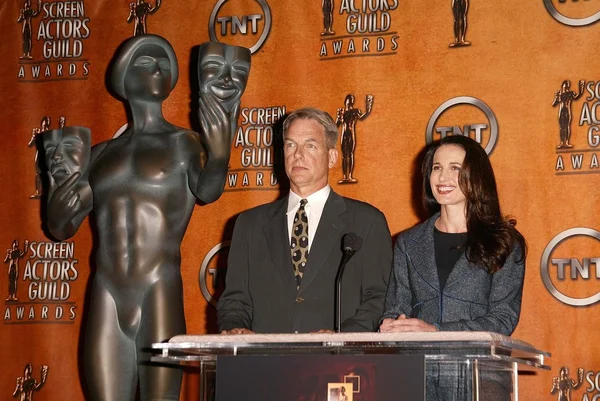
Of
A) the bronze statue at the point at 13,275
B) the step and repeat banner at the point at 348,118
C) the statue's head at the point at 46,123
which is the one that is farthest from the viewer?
the statue's head at the point at 46,123

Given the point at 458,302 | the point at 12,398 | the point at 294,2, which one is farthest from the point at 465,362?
the point at 12,398

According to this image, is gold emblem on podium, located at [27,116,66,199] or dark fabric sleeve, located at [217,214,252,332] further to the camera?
gold emblem on podium, located at [27,116,66,199]

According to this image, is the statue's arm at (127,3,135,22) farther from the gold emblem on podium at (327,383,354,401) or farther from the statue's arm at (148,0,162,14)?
the gold emblem on podium at (327,383,354,401)

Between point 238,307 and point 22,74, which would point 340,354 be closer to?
point 238,307

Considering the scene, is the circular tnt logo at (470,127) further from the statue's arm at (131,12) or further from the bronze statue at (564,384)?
the statue's arm at (131,12)

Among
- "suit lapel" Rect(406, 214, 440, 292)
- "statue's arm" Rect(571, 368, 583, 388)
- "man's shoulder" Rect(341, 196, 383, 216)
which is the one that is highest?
"man's shoulder" Rect(341, 196, 383, 216)

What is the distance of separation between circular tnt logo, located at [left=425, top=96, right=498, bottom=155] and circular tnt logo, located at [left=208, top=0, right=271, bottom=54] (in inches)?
45.4

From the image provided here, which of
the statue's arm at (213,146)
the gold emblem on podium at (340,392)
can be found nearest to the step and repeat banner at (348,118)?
the statue's arm at (213,146)

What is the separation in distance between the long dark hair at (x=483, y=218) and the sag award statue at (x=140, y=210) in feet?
3.62

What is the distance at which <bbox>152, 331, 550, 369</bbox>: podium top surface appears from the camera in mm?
2734

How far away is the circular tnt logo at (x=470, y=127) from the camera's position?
4.95 m

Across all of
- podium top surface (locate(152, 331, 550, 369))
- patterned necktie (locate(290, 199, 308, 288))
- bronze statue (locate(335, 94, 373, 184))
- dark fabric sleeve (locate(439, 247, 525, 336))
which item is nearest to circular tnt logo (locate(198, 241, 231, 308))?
bronze statue (locate(335, 94, 373, 184))

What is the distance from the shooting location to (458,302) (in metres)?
3.57

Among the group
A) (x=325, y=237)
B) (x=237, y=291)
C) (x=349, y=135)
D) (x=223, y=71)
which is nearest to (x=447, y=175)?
(x=325, y=237)
